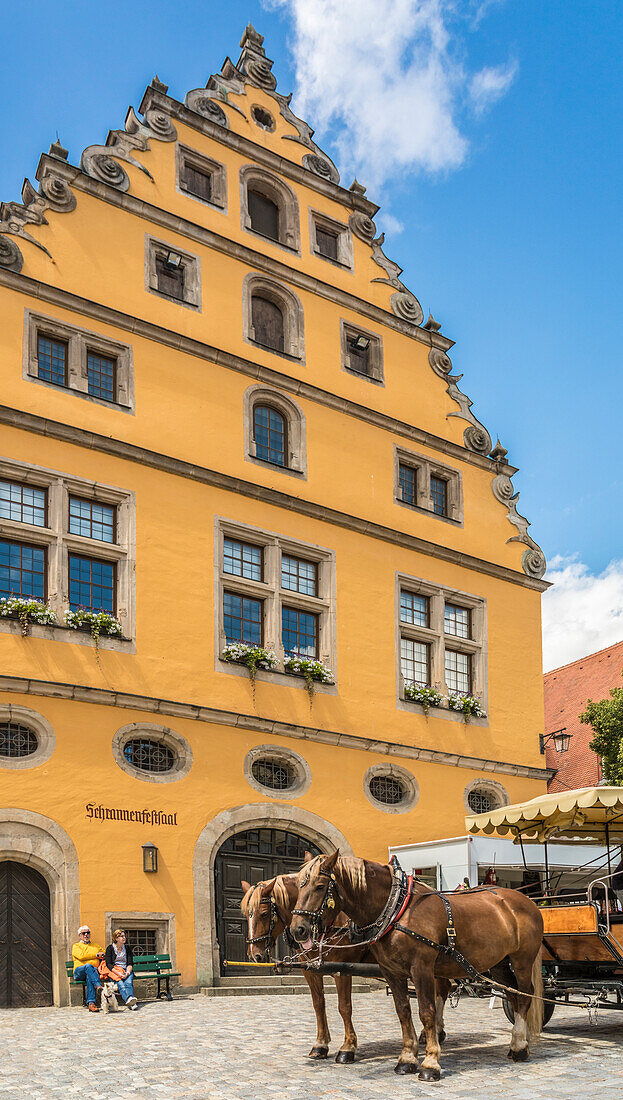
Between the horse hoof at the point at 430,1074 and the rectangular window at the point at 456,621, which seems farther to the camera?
the rectangular window at the point at 456,621

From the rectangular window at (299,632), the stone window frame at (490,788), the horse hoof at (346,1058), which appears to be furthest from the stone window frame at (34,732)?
the stone window frame at (490,788)

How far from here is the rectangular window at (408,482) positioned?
23.6 meters

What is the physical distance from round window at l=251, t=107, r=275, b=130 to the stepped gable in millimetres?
31

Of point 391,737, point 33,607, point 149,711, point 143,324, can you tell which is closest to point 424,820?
point 391,737

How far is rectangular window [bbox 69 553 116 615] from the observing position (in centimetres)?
1775

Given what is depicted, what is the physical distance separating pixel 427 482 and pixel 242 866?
9.27 metres

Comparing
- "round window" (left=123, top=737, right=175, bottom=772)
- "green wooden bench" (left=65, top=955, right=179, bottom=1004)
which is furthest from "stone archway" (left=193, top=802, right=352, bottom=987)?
"round window" (left=123, top=737, right=175, bottom=772)

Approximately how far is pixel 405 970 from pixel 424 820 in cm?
1232

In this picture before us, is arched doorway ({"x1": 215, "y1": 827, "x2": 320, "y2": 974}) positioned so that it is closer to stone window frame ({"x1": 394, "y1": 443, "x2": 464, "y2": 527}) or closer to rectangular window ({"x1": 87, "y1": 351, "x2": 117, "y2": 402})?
stone window frame ({"x1": 394, "y1": 443, "x2": 464, "y2": 527})

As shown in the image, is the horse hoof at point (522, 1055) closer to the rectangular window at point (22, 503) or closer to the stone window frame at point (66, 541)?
the stone window frame at point (66, 541)

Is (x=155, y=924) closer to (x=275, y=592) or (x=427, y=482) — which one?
(x=275, y=592)

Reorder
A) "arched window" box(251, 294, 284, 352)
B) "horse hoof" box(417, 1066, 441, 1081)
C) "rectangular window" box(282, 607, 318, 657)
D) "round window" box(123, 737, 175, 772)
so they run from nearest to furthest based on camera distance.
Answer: "horse hoof" box(417, 1066, 441, 1081) → "round window" box(123, 737, 175, 772) → "rectangular window" box(282, 607, 318, 657) → "arched window" box(251, 294, 284, 352)

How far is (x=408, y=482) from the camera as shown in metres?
23.8

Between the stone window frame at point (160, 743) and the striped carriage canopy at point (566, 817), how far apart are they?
6160 millimetres
